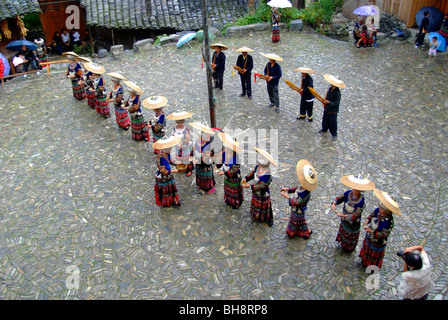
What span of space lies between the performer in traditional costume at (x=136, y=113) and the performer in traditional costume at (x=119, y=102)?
0.80 feet

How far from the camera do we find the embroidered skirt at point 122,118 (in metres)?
11.5

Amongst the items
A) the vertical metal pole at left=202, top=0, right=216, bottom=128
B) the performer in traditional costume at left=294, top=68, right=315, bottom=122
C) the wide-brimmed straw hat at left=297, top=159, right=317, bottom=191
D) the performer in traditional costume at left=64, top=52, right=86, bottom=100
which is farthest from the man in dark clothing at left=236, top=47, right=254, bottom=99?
the wide-brimmed straw hat at left=297, top=159, right=317, bottom=191

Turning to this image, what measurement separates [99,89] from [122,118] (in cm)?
133

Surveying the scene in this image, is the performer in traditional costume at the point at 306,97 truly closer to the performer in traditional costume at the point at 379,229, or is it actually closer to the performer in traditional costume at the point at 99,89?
the performer in traditional costume at the point at 379,229

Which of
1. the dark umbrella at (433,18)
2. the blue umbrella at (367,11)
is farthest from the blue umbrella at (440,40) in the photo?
the blue umbrella at (367,11)

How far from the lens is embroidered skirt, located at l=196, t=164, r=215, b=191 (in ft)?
29.2

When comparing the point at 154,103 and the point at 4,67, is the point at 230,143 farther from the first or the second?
the point at 4,67

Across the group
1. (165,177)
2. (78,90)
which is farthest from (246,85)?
(165,177)

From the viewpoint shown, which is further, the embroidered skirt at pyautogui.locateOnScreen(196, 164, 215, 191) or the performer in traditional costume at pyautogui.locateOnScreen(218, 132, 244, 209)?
the embroidered skirt at pyautogui.locateOnScreen(196, 164, 215, 191)

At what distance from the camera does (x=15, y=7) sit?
15.6m

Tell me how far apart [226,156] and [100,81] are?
6024 millimetres

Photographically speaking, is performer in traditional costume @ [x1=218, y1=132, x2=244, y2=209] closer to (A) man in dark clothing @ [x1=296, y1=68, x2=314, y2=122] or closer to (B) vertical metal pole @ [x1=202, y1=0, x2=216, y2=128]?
(B) vertical metal pole @ [x1=202, y1=0, x2=216, y2=128]

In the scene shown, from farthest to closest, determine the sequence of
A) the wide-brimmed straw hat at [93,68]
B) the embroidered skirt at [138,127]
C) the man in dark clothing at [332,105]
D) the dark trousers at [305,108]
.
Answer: the dark trousers at [305,108], the wide-brimmed straw hat at [93,68], the embroidered skirt at [138,127], the man in dark clothing at [332,105]

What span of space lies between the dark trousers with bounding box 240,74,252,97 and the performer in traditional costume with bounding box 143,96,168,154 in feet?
13.7
